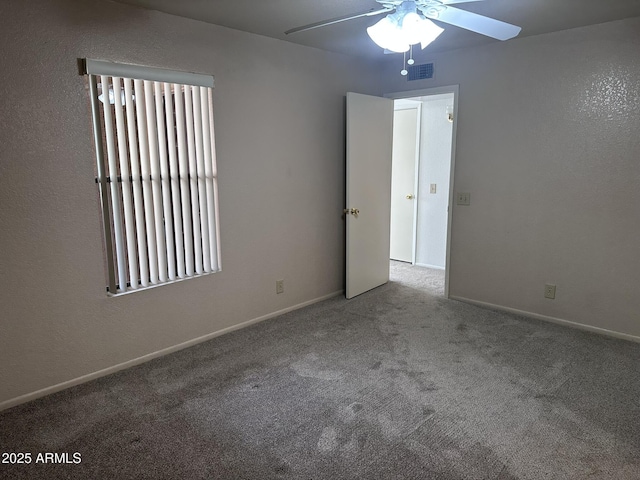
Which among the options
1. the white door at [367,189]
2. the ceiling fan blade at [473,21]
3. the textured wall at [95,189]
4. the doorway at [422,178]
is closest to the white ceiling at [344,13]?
the textured wall at [95,189]

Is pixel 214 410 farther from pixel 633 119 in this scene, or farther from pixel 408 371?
pixel 633 119

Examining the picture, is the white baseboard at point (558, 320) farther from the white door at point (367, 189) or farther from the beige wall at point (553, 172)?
the white door at point (367, 189)

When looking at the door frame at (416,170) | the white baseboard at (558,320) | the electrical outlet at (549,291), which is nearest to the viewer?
the white baseboard at (558,320)

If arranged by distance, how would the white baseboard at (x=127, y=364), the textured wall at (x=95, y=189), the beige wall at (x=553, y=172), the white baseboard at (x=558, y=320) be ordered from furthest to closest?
the white baseboard at (x=558, y=320)
the beige wall at (x=553, y=172)
the white baseboard at (x=127, y=364)
the textured wall at (x=95, y=189)

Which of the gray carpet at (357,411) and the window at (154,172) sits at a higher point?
the window at (154,172)

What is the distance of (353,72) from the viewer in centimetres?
409

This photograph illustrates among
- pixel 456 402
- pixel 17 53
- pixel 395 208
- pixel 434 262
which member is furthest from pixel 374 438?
pixel 395 208

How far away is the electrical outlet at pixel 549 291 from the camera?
3.53 meters

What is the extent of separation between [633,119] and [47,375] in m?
4.16

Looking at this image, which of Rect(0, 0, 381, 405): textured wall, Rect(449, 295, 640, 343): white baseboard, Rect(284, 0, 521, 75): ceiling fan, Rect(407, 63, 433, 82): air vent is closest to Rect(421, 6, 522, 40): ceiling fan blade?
Rect(284, 0, 521, 75): ceiling fan

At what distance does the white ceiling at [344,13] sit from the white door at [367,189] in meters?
0.80

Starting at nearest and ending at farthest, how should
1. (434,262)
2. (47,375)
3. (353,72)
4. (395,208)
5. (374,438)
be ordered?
1. (374,438)
2. (47,375)
3. (353,72)
4. (434,262)
5. (395,208)

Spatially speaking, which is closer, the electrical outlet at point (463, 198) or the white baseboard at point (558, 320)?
the white baseboard at point (558, 320)

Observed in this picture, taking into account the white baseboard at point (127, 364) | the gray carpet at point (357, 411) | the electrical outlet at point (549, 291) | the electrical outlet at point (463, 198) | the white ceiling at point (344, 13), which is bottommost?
the gray carpet at point (357, 411)
